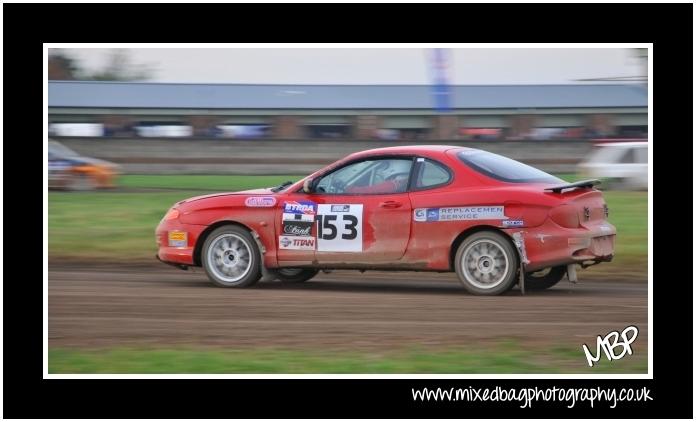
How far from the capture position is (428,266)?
10.5m

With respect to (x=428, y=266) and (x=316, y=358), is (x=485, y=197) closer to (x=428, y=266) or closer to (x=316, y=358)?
(x=428, y=266)

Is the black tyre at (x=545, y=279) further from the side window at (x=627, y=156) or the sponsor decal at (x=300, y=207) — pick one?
the side window at (x=627, y=156)

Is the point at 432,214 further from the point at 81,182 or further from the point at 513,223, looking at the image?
the point at 81,182

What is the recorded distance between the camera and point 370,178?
35.6 ft

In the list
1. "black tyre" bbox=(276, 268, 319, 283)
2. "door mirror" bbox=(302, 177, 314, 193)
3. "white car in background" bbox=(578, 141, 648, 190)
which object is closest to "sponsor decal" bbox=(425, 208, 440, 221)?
"door mirror" bbox=(302, 177, 314, 193)

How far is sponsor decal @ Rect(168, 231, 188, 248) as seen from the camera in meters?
11.5

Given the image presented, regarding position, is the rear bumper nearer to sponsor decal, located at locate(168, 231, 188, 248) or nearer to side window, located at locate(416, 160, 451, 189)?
side window, located at locate(416, 160, 451, 189)

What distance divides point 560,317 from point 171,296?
13.2 feet

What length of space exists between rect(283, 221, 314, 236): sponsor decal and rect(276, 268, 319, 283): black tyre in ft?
3.56

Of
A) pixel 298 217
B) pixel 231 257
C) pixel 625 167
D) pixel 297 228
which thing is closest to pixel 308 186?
pixel 298 217

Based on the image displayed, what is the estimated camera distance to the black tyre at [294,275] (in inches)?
476

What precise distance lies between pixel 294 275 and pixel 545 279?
2.90m

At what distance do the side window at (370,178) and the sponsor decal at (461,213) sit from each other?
1.23 feet

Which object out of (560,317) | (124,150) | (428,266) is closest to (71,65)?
(124,150)
